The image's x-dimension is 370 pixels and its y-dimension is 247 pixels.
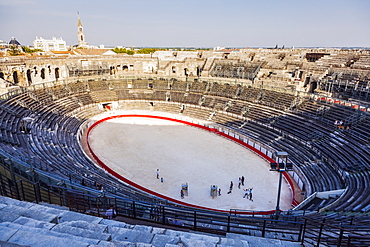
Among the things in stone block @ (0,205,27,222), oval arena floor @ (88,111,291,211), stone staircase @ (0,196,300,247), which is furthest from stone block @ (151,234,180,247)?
oval arena floor @ (88,111,291,211)

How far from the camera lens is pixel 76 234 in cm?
673

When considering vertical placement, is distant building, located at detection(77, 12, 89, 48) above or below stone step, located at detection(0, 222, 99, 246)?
above

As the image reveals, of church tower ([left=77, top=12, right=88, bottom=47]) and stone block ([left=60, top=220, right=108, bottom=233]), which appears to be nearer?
stone block ([left=60, top=220, right=108, bottom=233])

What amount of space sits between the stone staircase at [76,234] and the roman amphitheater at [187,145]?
46mm

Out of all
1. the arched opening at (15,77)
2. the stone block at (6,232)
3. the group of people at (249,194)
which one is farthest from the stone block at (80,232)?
the arched opening at (15,77)

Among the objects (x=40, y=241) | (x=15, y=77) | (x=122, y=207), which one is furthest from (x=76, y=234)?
(x=15, y=77)

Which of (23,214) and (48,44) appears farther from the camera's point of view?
(48,44)

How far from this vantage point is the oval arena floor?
21.4 metres

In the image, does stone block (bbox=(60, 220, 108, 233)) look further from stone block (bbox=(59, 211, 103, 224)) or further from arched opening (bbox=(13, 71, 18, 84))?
arched opening (bbox=(13, 71, 18, 84))

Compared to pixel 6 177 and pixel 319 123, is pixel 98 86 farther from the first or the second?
pixel 319 123

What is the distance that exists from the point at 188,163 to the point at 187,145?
4.99 meters

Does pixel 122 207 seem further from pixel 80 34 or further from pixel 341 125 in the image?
pixel 80 34

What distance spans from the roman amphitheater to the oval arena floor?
19 centimetres

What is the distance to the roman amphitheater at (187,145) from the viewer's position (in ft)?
29.6
